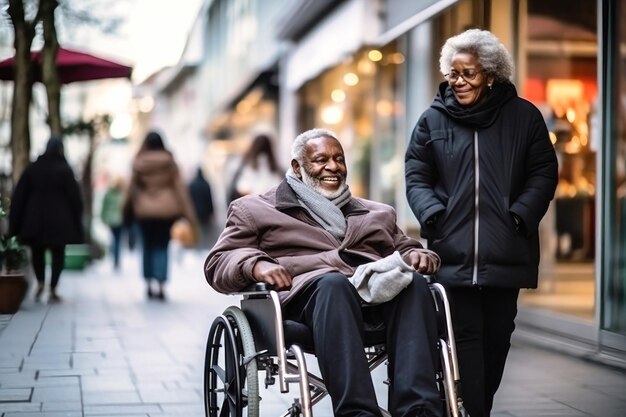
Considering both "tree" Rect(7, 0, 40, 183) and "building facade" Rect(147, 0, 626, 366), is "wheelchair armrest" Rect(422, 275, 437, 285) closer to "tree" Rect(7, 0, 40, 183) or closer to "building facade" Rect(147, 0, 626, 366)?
"building facade" Rect(147, 0, 626, 366)

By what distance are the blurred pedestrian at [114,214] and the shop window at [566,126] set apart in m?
8.83

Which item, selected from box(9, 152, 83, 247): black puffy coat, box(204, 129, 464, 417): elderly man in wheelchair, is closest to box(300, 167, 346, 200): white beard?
box(204, 129, 464, 417): elderly man in wheelchair

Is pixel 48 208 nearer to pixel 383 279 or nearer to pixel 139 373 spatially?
pixel 139 373

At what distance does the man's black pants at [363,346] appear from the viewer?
14.7 feet

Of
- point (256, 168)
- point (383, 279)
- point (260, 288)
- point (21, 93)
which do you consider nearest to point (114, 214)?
point (21, 93)

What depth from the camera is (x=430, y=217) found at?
212 inches

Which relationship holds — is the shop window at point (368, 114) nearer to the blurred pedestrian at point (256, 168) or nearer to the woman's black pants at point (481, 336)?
the blurred pedestrian at point (256, 168)

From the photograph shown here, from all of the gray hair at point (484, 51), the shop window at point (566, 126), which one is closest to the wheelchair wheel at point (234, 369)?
the gray hair at point (484, 51)

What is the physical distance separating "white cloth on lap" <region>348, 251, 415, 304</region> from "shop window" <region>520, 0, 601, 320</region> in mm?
5605

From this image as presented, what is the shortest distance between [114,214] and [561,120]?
1171cm

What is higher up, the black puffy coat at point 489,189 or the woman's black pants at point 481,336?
the black puffy coat at point 489,189

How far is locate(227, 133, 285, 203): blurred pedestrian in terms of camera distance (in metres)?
12.2

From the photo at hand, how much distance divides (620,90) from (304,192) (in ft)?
16.3

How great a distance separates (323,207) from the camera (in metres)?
5.23
